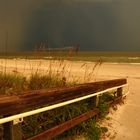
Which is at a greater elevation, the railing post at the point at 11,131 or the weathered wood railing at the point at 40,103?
the weathered wood railing at the point at 40,103

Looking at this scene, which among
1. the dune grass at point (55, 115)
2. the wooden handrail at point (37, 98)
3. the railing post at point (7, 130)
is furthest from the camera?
the dune grass at point (55, 115)

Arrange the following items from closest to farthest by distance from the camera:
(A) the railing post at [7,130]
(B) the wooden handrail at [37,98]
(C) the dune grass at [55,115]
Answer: (B) the wooden handrail at [37,98] < (A) the railing post at [7,130] < (C) the dune grass at [55,115]

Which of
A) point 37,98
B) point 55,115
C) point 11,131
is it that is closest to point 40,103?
point 37,98

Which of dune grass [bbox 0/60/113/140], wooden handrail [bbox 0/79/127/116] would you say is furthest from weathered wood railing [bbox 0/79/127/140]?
dune grass [bbox 0/60/113/140]

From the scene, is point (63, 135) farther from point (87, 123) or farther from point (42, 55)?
point (42, 55)

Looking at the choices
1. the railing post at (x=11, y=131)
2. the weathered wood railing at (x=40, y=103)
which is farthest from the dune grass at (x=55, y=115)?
the railing post at (x=11, y=131)

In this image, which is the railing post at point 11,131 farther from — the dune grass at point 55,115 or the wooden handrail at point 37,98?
the dune grass at point 55,115

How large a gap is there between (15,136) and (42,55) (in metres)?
3.64

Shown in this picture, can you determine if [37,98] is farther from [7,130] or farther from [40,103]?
[7,130]

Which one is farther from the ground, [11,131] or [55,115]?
[11,131]

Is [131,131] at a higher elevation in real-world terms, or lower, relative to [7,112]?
lower

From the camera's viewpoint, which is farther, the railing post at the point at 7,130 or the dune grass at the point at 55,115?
the dune grass at the point at 55,115

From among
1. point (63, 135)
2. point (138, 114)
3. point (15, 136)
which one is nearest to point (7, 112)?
point (15, 136)

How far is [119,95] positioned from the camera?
28.1 feet
